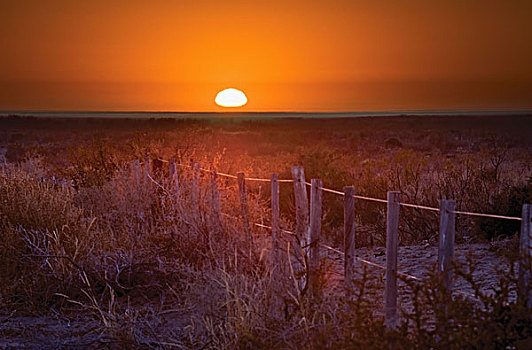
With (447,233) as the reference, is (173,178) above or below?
below

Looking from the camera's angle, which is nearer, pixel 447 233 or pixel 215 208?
pixel 447 233

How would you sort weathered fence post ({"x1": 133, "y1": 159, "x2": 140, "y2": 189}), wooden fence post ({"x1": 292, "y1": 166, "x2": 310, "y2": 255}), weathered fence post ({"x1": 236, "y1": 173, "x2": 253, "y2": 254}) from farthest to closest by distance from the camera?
weathered fence post ({"x1": 133, "y1": 159, "x2": 140, "y2": 189}), weathered fence post ({"x1": 236, "y1": 173, "x2": 253, "y2": 254}), wooden fence post ({"x1": 292, "y1": 166, "x2": 310, "y2": 255})

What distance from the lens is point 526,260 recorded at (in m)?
4.66

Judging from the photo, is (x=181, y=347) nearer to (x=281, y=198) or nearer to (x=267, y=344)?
(x=267, y=344)

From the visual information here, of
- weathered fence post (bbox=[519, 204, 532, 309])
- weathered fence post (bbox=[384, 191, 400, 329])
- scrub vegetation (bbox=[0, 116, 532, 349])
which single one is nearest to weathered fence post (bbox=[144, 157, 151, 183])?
scrub vegetation (bbox=[0, 116, 532, 349])

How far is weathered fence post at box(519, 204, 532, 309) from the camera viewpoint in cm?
446

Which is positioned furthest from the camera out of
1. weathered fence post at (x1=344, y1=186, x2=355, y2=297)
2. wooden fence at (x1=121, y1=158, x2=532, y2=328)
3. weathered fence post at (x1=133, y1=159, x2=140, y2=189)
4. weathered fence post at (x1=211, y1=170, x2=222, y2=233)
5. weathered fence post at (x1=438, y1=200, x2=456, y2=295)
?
weathered fence post at (x1=133, y1=159, x2=140, y2=189)

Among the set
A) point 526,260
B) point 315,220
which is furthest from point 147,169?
point 526,260

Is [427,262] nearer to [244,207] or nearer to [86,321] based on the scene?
[244,207]

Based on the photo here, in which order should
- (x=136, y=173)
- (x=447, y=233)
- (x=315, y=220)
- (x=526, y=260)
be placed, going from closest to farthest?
1. (x=526, y=260)
2. (x=447, y=233)
3. (x=315, y=220)
4. (x=136, y=173)

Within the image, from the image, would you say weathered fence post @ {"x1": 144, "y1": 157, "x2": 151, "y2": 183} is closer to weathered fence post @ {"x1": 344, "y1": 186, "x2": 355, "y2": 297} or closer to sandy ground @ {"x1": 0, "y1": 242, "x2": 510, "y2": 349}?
sandy ground @ {"x1": 0, "y1": 242, "x2": 510, "y2": 349}

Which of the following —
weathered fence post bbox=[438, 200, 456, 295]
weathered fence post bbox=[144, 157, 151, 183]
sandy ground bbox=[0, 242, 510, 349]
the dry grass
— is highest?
weathered fence post bbox=[438, 200, 456, 295]

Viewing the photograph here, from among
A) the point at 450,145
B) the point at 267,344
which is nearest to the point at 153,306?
the point at 267,344

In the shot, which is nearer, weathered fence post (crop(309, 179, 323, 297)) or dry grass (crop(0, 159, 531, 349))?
dry grass (crop(0, 159, 531, 349))
